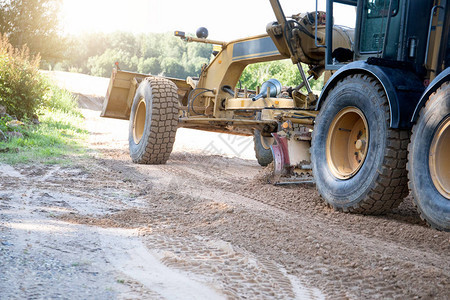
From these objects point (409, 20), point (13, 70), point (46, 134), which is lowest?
point (46, 134)

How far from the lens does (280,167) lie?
6.46 meters

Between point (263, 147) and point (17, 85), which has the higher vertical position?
point (17, 85)

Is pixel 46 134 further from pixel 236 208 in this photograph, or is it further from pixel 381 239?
pixel 381 239

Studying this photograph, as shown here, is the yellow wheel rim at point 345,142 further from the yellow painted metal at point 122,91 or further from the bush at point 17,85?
the bush at point 17,85

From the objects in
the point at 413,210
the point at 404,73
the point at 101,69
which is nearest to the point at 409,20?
the point at 404,73

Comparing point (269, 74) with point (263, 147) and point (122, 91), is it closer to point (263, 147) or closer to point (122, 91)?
point (122, 91)

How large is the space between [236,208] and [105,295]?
2349 mm

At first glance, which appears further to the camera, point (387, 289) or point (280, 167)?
point (280, 167)

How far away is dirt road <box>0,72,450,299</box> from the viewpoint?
2809 mm

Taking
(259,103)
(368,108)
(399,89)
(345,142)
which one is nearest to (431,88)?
(399,89)

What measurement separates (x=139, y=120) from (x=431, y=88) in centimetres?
640

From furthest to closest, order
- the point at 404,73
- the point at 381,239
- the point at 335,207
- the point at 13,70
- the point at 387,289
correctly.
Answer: the point at 13,70, the point at 335,207, the point at 404,73, the point at 381,239, the point at 387,289

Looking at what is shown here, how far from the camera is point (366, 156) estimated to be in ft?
15.6

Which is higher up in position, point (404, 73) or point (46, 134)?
point (404, 73)
